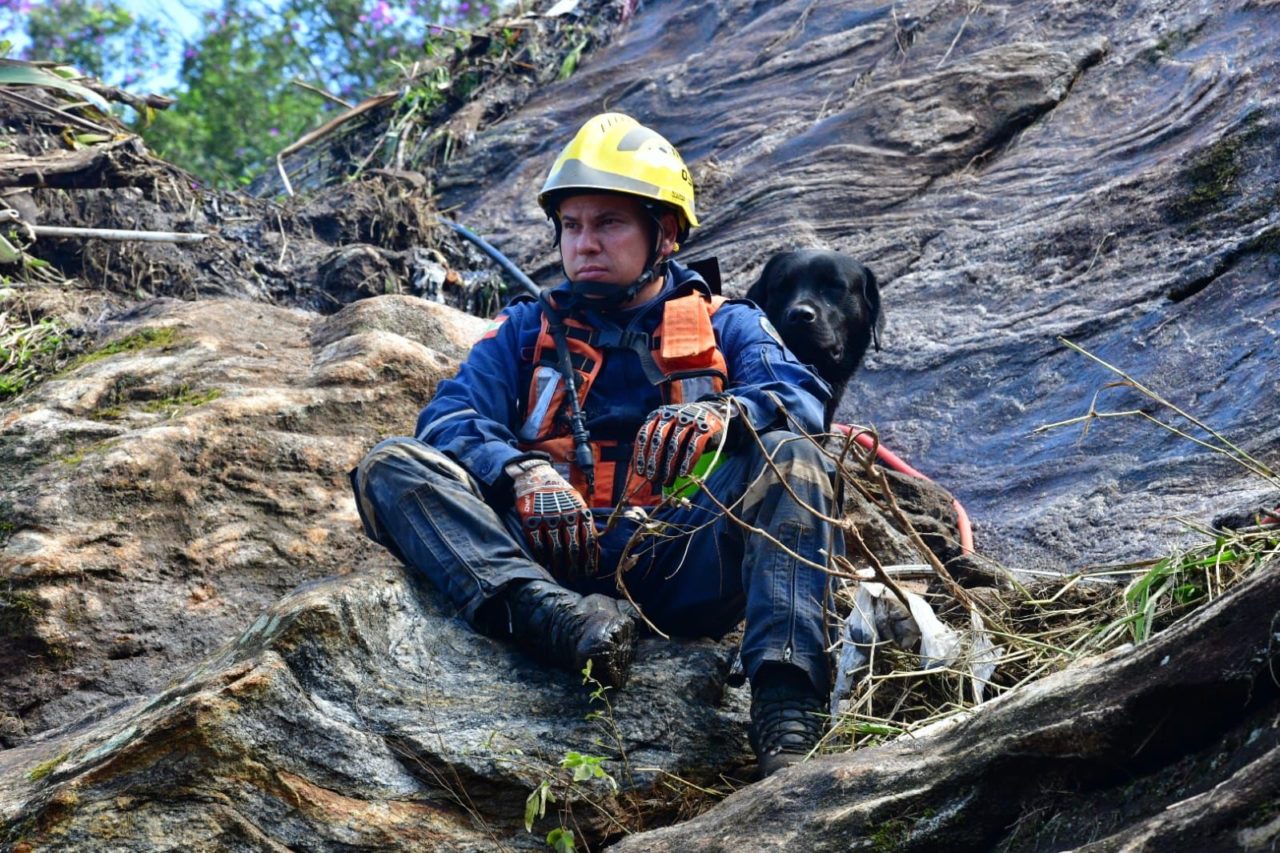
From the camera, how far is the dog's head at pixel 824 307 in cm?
636

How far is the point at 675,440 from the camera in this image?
4082 millimetres

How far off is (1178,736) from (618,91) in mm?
8518

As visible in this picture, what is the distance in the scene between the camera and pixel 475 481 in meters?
4.32

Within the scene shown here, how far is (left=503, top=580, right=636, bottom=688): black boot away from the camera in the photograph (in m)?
3.89

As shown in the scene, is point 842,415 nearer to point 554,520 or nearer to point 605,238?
point 605,238

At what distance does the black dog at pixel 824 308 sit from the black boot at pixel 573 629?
2.48m

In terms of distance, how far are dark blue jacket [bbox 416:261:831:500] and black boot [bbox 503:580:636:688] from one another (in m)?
0.42

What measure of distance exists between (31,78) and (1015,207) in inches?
211

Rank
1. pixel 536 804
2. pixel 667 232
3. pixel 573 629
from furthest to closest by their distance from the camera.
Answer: pixel 667 232
pixel 573 629
pixel 536 804

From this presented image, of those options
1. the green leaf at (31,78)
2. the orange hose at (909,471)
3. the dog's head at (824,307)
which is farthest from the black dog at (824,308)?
the green leaf at (31,78)

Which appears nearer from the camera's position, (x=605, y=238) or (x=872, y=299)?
(x=605, y=238)

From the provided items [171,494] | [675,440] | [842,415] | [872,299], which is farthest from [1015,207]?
[171,494]

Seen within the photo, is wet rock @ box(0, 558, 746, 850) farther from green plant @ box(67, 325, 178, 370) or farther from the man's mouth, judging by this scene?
green plant @ box(67, 325, 178, 370)

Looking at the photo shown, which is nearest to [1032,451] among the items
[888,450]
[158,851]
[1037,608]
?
[888,450]
